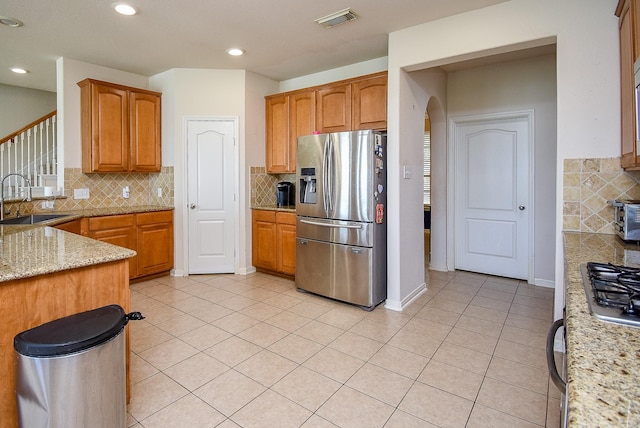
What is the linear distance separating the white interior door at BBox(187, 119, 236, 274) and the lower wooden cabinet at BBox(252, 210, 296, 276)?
1.05 feet

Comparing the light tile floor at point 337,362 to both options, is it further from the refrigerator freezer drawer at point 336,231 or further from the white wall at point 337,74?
the white wall at point 337,74

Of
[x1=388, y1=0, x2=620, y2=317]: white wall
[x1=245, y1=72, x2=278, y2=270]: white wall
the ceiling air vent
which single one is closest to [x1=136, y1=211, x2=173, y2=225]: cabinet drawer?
[x1=245, y1=72, x2=278, y2=270]: white wall

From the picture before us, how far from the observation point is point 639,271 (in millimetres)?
1420

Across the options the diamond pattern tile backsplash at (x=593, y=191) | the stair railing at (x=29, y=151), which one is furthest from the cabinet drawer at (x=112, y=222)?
the diamond pattern tile backsplash at (x=593, y=191)

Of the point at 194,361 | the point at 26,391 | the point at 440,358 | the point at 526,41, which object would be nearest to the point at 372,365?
the point at 440,358

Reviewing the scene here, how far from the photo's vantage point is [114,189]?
4.50m

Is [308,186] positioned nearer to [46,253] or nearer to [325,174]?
[325,174]

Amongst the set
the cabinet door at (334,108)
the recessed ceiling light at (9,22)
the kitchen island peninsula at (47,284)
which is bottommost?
the kitchen island peninsula at (47,284)

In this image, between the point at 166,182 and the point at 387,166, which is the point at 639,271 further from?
the point at 166,182

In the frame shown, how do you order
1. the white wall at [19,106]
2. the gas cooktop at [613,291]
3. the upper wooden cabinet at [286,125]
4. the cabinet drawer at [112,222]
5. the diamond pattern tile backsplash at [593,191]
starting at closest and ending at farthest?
the gas cooktop at [613,291]
the diamond pattern tile backsplash at [593,191]
the cabinet drawer at [112,222]
the upper wooden cabinet at [286,125]
the white wall at [19,106]

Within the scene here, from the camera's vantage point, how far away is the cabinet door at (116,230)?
3.82 m

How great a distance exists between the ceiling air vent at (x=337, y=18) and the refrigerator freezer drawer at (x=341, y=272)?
6.77 ft

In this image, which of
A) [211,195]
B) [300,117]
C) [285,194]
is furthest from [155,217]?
[300,117]

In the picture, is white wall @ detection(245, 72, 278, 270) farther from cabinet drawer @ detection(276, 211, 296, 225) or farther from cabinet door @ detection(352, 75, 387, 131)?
cabinet door @ detection(352, 75, 387, 131)
